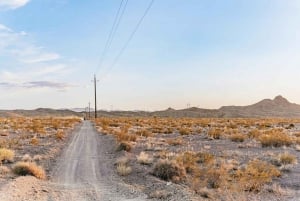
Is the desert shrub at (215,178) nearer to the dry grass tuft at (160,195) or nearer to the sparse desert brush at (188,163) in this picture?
the sparse desert brush at (188,163)

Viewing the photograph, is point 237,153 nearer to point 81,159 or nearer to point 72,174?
point 81,159

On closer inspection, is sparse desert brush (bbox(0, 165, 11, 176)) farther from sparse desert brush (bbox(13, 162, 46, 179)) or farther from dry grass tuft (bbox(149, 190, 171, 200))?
dry grass tuft (bbox(149, 190, 171, 200))

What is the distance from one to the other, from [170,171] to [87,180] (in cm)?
351

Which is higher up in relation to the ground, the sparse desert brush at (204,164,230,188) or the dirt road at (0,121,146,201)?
the sparse desert brush at (204,164,230,188)

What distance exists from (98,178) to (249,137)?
24.8 metres

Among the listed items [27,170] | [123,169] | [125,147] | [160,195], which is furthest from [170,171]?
[125,147]

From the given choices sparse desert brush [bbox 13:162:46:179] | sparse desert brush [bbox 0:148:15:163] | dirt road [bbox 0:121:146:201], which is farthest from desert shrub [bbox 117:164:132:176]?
sparse desert brush [bbox 0:148:15:163]

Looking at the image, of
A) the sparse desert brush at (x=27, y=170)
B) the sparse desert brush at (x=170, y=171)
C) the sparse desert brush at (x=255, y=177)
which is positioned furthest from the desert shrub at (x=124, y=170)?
the sparse desert brush at (x=255, y=177)

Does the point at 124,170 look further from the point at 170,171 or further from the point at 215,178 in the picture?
the point at 215,178

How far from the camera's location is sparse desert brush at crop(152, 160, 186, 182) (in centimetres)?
1781

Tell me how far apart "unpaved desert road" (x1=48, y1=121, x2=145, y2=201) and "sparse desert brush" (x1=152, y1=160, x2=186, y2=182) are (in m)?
→ 1.84

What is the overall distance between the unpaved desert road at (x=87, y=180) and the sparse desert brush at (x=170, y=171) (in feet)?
6.02

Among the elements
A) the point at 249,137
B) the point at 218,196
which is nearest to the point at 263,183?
the point at 218,196

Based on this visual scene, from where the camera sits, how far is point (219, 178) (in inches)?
656
